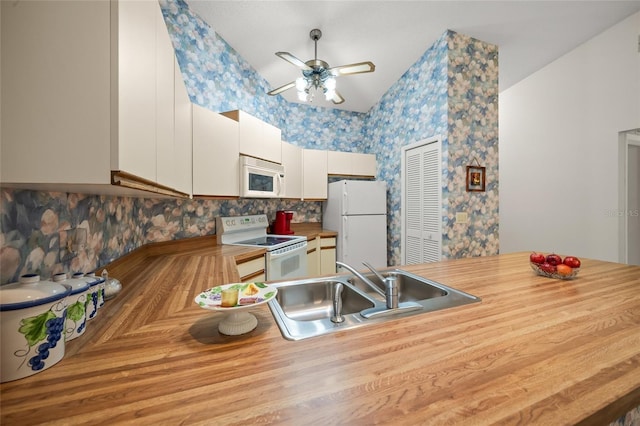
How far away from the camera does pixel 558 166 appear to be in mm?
3375

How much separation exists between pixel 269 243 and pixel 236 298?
1.92m

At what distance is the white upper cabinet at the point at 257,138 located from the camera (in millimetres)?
2477

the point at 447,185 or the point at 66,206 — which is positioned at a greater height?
the point at 447,185

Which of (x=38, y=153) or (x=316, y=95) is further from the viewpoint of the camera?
(x=316, y=95)

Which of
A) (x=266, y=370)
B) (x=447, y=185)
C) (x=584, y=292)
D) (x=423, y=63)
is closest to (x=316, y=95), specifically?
(x=423, y=63)

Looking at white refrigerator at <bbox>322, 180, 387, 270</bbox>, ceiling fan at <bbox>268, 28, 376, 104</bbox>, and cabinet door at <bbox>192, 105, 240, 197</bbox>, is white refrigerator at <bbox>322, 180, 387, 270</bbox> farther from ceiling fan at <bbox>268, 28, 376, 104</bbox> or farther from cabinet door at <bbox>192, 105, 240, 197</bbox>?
cabinet door at <bbox>192, 105, 240, 197</bbox>

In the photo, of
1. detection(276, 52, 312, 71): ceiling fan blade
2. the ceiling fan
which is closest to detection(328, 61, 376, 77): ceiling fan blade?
the ceiling fan

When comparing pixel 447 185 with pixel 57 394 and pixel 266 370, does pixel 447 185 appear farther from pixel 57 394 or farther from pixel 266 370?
pixel 57 394

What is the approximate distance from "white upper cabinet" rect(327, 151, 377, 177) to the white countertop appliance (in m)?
1.30

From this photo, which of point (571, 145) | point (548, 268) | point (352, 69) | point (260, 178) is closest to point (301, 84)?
point (352, 69)

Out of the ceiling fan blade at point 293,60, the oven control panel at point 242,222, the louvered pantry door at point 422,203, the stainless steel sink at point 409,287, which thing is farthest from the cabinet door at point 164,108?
the louvered pantry door at point 422,203

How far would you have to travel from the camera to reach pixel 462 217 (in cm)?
280

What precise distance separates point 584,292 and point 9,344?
1913 mm

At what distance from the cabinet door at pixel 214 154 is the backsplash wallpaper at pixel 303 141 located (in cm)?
39
